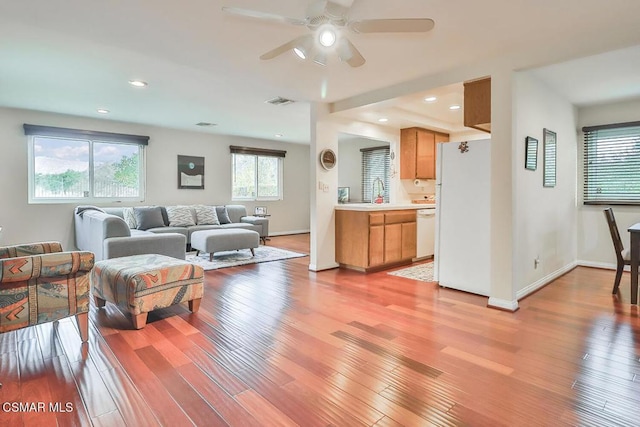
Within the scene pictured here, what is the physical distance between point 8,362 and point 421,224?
4769 mm

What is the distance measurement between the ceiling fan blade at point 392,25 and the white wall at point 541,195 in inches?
58.8

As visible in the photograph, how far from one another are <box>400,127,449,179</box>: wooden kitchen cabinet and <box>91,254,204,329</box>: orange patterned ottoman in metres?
4.14

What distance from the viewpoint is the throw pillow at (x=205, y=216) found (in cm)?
672

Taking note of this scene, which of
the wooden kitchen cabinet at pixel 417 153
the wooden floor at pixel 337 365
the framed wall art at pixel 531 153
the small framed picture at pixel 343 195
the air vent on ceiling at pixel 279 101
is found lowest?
the wooden floor at pixel 337 365

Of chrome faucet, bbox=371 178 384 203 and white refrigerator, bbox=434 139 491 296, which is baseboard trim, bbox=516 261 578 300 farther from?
chrome faucet, bbox=371 178 384 203

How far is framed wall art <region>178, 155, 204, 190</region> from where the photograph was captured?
7.12 metres

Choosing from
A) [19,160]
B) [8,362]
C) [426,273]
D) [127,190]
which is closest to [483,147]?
[426,273]

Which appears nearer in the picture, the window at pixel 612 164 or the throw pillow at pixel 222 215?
the window at pixel 612 164

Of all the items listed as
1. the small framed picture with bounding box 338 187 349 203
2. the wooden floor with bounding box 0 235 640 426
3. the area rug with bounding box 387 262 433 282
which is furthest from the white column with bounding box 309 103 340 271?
the small framed picture with bounding box 338 187 349 203

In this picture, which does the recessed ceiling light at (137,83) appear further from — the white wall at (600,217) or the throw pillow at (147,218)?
the white wall at (600,217)

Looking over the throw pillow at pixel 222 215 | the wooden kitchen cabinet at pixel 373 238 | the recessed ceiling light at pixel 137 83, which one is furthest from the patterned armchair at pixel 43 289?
the throw pillow at pixel 222 215

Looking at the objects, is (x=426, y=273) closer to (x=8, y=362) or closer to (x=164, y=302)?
(x=164, y=302)

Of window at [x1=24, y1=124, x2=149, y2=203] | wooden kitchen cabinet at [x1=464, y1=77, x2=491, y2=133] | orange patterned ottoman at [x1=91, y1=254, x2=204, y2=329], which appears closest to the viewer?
orange patterned ottoman at [x1=91, y1=254, x2=204, y2=329]

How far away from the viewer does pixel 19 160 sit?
5387 mm
